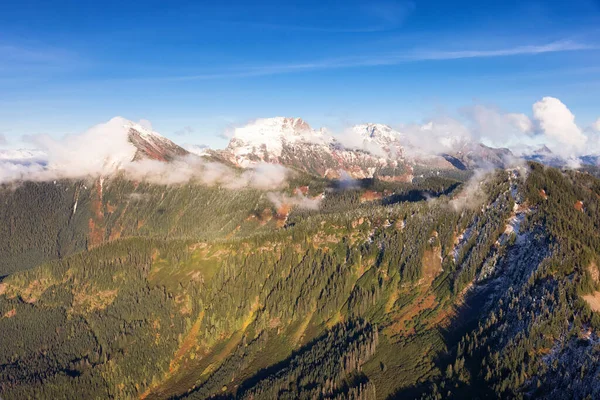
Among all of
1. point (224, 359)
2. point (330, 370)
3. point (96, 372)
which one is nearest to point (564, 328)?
point (330, 370)

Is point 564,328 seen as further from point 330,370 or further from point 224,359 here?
point 224,359

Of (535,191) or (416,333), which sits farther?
(535,191)

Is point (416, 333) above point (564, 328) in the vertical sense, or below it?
below

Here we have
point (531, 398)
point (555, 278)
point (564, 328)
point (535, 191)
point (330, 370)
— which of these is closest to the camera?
point (531, 398)

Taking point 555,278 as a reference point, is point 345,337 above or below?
below

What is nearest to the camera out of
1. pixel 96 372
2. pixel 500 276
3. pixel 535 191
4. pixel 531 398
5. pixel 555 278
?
pixel 531 398

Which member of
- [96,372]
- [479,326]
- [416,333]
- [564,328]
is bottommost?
[96,372]

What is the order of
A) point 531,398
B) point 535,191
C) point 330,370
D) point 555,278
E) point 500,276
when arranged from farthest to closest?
point 535,191
point 500,276
point 330,370
point 555,278
point 531,398

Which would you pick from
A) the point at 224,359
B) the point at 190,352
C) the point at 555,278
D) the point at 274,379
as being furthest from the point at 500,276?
the point at 190,352

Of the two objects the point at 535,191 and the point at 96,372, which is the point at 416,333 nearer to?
the point at 535,191
